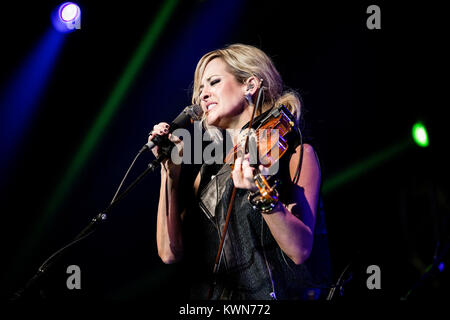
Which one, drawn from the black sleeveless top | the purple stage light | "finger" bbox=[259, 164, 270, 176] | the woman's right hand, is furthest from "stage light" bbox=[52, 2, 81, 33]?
"finger" bbox=[259, 164, 270, 176]

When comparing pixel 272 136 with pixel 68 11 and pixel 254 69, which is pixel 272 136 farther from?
pixel 68 11

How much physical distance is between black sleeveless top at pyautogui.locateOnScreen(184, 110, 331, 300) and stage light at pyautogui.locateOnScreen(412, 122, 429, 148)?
211 cm

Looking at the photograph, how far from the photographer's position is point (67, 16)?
3.12 m

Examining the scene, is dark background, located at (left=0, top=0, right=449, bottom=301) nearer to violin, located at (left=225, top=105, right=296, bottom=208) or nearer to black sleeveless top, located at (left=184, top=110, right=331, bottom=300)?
black sleeveless top, located at (left=184, top=110, right=331, bottom=300)

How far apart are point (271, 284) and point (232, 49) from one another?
4.72 ft

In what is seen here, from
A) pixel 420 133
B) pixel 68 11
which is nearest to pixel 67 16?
pixel 68 11

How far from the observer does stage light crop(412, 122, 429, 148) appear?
11.9 feet

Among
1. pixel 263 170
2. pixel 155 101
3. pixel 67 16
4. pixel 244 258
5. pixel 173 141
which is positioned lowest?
pixel 244 258

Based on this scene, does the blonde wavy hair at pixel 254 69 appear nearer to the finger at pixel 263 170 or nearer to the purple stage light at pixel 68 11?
the finger at pixel 263 170

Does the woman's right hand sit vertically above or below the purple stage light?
below

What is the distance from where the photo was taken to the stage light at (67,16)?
3086mm

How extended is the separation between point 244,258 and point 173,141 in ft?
2.18
